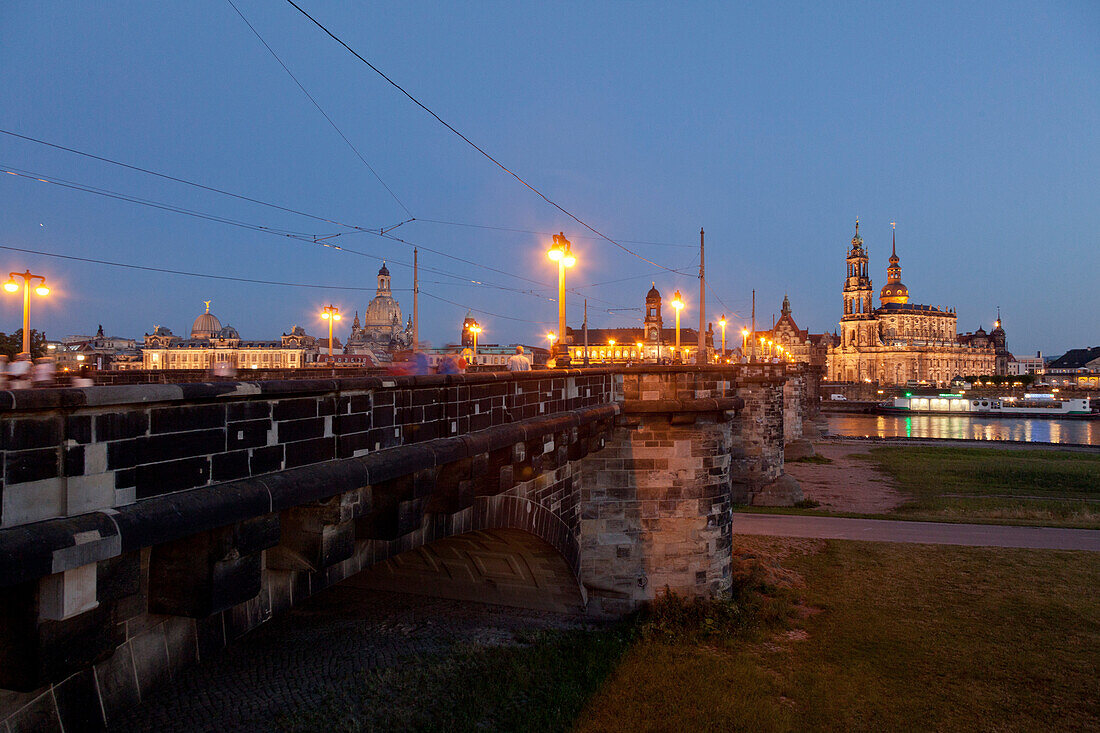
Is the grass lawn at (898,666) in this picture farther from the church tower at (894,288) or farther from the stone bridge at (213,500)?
the church tower at (894,288)

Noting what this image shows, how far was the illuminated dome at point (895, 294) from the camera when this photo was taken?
152 meters

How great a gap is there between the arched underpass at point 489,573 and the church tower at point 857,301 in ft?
480

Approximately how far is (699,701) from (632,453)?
186 inches

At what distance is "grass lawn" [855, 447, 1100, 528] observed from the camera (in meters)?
24.1

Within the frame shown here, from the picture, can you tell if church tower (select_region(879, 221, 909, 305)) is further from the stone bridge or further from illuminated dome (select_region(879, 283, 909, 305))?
the stone bridge

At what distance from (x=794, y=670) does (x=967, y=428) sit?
253 feet

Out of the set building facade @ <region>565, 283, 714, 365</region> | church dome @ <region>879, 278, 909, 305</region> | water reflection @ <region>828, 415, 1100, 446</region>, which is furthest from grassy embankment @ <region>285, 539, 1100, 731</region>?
church dome @ <region>879, 278, 909, 305</region>

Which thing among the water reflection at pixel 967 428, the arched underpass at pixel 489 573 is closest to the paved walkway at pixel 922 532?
the arched underpass at pixel 489 573

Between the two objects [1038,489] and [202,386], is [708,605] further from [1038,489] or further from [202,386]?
[1038,489]

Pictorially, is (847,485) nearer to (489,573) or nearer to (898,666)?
(898,666)

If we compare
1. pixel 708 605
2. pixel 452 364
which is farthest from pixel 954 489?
pixel 452 364

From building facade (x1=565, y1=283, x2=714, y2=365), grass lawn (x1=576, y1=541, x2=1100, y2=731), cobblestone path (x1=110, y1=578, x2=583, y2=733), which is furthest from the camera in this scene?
building facade (x1=565, y1=283, x2=714, y2=365)

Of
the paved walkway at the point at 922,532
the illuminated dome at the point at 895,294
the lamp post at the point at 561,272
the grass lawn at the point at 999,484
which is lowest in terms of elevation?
the grass lawn at the point at 999,484

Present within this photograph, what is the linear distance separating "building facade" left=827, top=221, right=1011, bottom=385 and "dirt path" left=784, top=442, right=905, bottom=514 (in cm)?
10770
